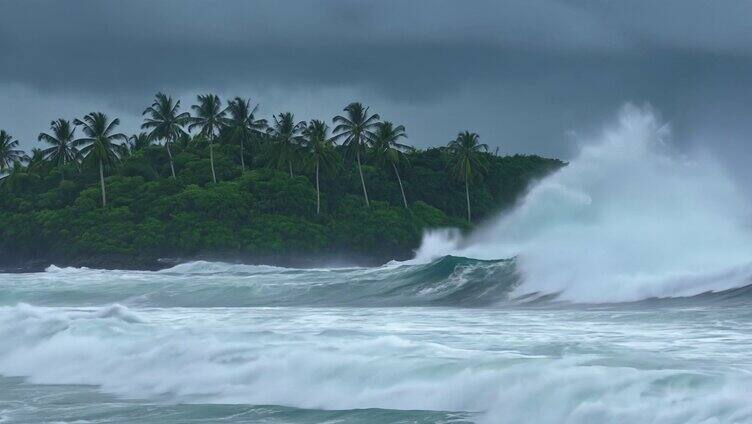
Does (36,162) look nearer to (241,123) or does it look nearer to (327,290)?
(241,123)

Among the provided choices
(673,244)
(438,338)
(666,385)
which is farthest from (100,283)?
(666,385)

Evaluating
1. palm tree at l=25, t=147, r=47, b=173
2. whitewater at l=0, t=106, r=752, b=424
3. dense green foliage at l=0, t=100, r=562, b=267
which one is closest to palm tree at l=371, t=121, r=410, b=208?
dense green foliage at l=0, t=100, r=562, b=267

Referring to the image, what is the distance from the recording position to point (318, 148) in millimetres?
65188

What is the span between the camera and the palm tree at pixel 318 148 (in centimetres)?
6481

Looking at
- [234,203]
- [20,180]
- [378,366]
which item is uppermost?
[20,180]

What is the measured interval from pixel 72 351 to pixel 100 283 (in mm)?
20111

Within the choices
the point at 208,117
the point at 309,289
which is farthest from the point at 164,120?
the point at 309,289

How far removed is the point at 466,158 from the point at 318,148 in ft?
35.5

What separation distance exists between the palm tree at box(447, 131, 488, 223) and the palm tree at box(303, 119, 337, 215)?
8.81 m

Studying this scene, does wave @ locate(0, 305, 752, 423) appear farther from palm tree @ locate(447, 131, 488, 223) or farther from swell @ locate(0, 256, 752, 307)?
palm tree @ locate(447, 131, 488, 223)

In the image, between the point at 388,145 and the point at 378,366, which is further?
the point at 388,145

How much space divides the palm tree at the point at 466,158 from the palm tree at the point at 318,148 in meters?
8.81

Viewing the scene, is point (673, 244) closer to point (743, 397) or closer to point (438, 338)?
point (438, 338)

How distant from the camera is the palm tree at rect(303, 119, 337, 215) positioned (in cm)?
6481
